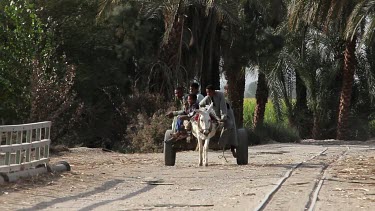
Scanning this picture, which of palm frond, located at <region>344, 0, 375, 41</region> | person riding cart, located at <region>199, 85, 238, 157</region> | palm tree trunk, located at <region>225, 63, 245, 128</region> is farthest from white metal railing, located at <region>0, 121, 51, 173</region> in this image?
palm tree trunk, located at <region>225, 63, 245, 128</region>

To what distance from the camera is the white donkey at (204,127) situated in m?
19.2

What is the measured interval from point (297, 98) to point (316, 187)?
107ft

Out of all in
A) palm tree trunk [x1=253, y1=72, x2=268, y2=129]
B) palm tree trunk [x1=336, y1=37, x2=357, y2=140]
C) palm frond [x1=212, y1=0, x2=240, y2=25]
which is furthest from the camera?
palm tree trunk [x1=253, y1=72, x2=268, y2=129]

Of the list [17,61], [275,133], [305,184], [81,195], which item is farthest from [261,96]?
[81,195]

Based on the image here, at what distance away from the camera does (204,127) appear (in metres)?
19.2

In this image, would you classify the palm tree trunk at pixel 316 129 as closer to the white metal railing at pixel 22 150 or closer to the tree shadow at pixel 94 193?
the white metal railing at pixel 22 150

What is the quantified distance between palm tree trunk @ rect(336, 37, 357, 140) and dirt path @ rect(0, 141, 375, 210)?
17.5 meters

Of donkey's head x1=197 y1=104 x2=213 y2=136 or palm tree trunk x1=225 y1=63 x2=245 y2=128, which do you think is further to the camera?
palm tree trunk x1=225 y1=63 x2=245 y2=128

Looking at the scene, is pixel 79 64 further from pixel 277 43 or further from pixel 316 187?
pixel 316 187

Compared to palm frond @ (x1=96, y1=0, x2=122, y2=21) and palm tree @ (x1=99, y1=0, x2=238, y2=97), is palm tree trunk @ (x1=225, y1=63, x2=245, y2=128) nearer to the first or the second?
palm tree @ (x1=99, y1=0, x2=238, y2=97)

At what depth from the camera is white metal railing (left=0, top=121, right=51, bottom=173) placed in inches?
631

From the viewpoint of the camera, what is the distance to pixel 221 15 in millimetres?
32562

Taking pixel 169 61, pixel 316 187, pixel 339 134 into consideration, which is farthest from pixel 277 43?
pixel 316 187

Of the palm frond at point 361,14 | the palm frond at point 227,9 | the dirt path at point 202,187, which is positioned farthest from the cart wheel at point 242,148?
the palm frond at point 361,14
